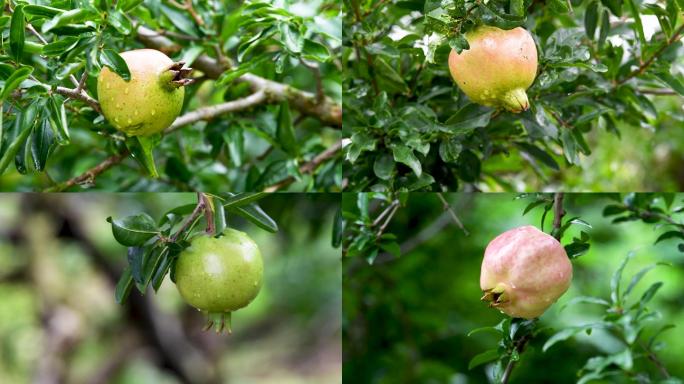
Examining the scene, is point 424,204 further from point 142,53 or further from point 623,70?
point 142,53

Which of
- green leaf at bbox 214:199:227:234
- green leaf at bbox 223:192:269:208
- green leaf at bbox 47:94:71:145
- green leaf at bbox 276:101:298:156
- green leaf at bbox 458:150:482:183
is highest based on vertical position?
green leaf at bbox 47:94:71:145

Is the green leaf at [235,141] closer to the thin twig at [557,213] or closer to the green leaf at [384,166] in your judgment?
the green leaf at [384,166]

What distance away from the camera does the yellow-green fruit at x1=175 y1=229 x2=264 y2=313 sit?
24.2 inches

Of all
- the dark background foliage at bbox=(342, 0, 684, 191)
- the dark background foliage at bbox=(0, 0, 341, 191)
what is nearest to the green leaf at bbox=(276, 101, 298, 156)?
the dark background foliage at bbox=(0, 0, 341, 191)

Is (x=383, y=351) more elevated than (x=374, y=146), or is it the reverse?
(x=374, y=146)

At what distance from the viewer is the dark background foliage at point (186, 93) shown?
22.7 inches

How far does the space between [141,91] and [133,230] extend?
123 millimetres

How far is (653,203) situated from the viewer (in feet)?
2.92

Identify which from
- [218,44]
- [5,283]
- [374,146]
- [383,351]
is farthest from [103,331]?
[374,146]

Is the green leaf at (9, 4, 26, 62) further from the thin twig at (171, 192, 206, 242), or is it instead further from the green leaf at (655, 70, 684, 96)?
the green leaf at (655, 70, 684, 96)

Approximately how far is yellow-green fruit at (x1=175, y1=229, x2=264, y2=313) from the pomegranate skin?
0.19 metres

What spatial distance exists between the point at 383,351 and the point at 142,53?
70 centimetres

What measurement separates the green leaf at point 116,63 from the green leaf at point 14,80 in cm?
5

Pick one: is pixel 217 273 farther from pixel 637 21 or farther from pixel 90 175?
pixel 637 21
